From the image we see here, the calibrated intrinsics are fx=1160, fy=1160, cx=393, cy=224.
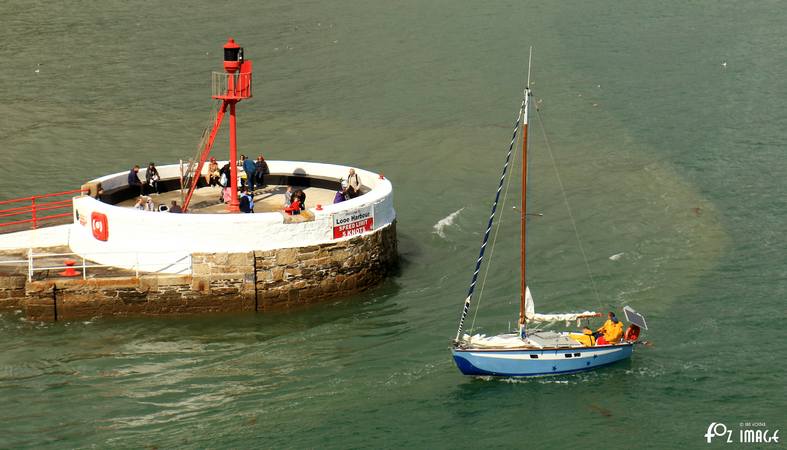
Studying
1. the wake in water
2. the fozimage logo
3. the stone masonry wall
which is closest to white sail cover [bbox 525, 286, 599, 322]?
the fozimage logo

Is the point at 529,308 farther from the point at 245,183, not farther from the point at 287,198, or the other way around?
the point at 245,183

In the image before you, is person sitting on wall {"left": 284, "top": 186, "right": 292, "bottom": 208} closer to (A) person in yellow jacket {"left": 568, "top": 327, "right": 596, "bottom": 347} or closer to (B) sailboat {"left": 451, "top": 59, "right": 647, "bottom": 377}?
(B) sailboat {"left": 451, "top": 59, "right": 647, "bottom": 377}

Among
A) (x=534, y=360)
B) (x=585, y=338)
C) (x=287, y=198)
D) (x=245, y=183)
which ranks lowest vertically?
(x=534, y=360)

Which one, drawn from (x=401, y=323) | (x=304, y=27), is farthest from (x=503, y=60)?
(x=401, y=323)

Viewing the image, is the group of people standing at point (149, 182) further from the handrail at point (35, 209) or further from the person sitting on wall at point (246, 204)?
the person sitting on wall at point (246, 204)

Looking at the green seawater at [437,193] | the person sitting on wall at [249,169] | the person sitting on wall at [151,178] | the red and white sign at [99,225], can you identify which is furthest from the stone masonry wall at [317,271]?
the person sitting on wall at [151,178]

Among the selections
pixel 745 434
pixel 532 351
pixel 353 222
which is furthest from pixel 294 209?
pixel 745 434

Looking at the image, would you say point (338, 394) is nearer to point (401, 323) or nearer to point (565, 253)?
point (401, 323)
